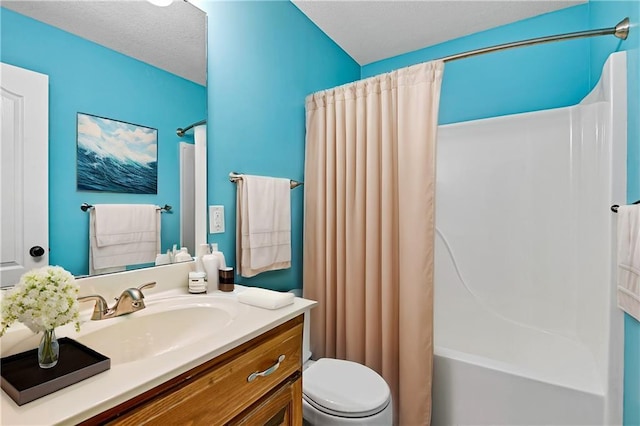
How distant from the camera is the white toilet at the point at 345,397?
4.06ft

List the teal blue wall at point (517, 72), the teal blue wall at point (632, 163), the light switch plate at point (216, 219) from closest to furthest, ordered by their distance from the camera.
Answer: the teal blue wall at point (632, 163), the light switch plate at point (216, 219), the teal blue wall at point (517, 72)

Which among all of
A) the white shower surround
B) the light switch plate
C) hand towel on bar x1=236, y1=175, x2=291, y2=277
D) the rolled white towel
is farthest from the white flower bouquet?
the white shower surround

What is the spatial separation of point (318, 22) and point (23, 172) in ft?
6.01

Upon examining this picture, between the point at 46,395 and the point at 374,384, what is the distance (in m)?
1.17

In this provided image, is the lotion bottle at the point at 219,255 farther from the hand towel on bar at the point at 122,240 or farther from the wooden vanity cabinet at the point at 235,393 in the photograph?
the wooden vanity cabinet at the point at 235,393

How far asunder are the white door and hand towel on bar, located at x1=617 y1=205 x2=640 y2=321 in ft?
5.90

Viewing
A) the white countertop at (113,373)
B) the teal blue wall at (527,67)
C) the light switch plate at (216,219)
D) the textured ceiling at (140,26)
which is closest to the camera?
the white countertop at (113,373)

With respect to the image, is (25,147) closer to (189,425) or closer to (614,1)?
(189,425)

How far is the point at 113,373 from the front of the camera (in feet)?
2.09

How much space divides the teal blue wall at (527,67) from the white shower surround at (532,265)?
0.17 metres

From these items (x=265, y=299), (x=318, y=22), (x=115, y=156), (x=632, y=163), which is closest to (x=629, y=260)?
(x=632, y=163)

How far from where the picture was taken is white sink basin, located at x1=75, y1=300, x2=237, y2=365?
882mm

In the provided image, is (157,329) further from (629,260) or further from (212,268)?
(629,260)

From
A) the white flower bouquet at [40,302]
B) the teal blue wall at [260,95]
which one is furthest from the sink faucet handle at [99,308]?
the teal blue wall at [260,95]
